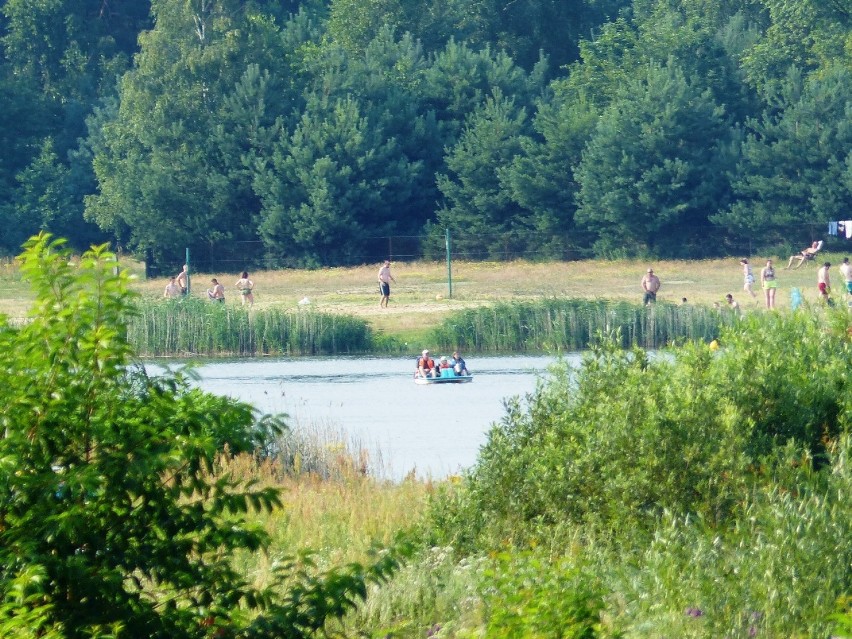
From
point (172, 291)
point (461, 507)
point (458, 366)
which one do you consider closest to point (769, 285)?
point (458, 366)

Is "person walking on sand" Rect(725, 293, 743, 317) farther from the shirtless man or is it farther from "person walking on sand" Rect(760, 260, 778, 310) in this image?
the shirtless man

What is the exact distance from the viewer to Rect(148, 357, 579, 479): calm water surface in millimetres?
18438

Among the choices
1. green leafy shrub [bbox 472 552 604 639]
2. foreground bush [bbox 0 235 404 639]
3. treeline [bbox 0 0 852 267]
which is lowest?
green leafy shrub [bbox 472 552 604 639]

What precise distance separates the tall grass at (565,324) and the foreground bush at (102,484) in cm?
2565

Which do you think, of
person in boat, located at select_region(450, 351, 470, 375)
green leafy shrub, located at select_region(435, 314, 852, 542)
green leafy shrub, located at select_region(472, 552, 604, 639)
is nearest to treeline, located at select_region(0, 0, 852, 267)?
person in boat, located at select_region(450, 351, 470, 375)

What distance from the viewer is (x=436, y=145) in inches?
2410

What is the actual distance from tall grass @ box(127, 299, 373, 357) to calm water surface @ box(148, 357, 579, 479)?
34.9 inches

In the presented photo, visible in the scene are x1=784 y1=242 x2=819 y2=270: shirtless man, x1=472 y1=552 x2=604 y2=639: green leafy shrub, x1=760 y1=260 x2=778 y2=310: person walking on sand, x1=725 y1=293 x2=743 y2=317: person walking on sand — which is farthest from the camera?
x1=784 y1=242 x2=819 y2=270: shirtless man

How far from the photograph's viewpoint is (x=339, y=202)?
56.2m

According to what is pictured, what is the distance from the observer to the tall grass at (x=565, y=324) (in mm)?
31500

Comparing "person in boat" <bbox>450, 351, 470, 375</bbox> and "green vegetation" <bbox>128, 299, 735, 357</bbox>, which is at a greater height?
"green vegetation" <bbox>128, 299, 735, 357</bbox>

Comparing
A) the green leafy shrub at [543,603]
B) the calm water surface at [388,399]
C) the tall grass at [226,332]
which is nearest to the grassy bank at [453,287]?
the tall grass at [226,332]

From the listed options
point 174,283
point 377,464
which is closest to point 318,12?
point 174,283

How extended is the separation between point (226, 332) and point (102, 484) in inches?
1087
